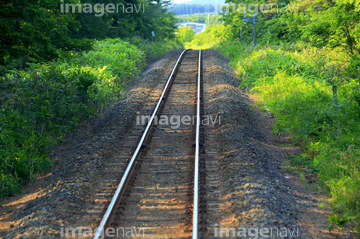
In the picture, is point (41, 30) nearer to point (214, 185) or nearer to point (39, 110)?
point (39, 110)

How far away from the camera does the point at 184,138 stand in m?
8.77

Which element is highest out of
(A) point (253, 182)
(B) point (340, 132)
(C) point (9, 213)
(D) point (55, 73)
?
(D) point (55, 73)

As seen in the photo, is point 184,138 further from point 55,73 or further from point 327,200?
point 55,73

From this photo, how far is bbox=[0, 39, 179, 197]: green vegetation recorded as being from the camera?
6957 mm

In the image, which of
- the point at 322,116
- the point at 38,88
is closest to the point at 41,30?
the point at 38,88

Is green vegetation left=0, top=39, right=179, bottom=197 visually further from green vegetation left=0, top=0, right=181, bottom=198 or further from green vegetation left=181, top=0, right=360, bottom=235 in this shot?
green vegetation left=181, top=0, right=360, bottom=235

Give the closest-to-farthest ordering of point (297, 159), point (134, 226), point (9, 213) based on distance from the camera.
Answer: point (134, 226) → point (9, 213) → point (297, 159)

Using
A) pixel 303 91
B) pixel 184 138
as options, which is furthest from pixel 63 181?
pixel 303 91

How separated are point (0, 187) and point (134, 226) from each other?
3.22 metres

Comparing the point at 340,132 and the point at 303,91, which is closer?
the point at 340,132

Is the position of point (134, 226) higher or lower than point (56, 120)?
lower

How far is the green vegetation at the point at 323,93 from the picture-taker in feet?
19.9

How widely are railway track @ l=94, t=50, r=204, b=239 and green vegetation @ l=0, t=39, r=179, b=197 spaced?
232 centimetres

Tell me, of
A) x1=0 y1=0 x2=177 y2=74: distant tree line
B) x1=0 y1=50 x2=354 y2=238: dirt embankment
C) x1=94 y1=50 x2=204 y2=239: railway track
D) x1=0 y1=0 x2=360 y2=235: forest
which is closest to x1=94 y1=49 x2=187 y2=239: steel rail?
x1=94 y1=50 x2=204 y2=239: railway track
